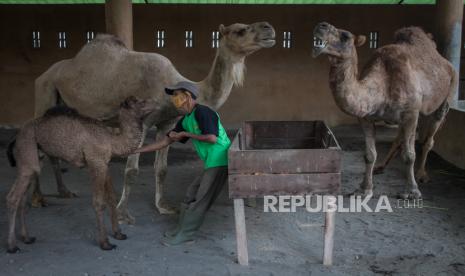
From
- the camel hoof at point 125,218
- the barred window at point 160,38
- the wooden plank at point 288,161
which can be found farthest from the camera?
the barred window at point 160,38

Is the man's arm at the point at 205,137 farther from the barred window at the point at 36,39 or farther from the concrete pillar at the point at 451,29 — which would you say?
the barred window at the point at 36,39

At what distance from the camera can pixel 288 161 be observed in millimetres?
3939

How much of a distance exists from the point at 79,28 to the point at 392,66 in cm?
916

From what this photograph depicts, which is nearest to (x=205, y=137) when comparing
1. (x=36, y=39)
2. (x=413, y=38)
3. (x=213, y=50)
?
(x=413, y=38)

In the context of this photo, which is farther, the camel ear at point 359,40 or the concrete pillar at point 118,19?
the concrete pillar at point 118,19

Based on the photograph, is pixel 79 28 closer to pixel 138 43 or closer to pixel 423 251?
pixel 138 43

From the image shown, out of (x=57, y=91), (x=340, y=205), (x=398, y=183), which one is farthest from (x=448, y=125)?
(x=57, y=91)

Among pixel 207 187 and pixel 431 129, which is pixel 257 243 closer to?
pixel 207 187

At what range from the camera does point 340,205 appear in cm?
579

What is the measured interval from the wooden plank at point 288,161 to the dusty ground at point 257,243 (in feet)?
2.89

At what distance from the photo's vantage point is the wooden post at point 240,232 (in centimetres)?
402

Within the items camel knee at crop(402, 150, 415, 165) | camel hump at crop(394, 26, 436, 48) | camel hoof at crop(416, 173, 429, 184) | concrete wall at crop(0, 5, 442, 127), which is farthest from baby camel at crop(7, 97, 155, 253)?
concrete wall at crop(0, 5, 442, 127)

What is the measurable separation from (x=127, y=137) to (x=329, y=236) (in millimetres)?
2017

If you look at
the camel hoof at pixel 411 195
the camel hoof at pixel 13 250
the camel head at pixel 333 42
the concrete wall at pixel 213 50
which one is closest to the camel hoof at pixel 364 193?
the camel hoof at pixel 411 195
